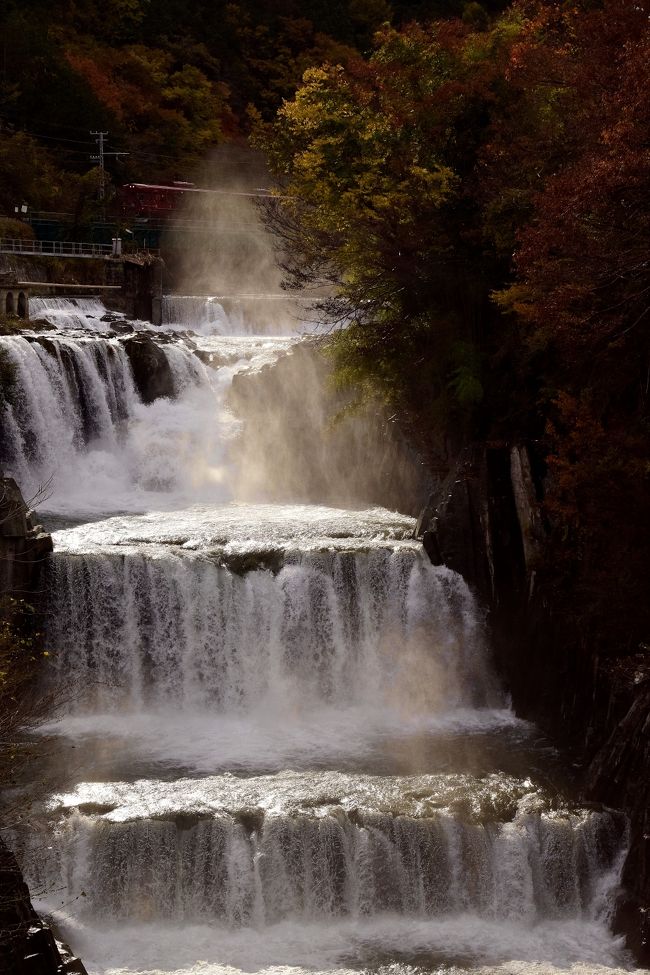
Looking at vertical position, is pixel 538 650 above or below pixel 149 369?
below

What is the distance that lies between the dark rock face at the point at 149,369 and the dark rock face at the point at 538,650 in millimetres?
11289

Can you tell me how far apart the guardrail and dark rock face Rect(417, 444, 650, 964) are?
70.7 feet

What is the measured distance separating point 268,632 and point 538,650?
16.5 feet

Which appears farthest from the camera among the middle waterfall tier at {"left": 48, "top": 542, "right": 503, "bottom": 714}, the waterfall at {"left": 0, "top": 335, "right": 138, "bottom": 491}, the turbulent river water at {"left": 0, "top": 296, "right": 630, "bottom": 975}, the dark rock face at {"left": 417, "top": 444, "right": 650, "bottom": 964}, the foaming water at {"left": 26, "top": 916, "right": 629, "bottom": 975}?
the waterfall at {"left": 0, "top": 335, "right": 138, "bottom": 491}

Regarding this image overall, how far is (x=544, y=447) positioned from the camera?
2131 cm

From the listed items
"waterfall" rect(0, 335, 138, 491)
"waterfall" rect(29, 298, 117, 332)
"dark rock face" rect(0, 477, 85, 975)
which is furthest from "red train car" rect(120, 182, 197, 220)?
"dark rock face" rect(0, 477, 85, 975)

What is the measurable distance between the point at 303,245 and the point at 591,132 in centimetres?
807

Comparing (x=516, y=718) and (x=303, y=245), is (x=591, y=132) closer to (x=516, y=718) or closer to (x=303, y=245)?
(x=303, y=245)

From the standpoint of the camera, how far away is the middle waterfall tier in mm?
20438

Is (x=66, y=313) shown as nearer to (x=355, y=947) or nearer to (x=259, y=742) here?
(x=259, y=742)

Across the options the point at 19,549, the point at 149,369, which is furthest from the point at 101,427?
the point at 19,549

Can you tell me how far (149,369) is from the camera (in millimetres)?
31094

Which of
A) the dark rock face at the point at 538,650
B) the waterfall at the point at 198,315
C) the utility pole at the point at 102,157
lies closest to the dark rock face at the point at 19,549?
the dark rock face at the point at 538,650

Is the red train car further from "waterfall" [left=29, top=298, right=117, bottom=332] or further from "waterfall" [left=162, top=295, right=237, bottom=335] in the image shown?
"waterfall" [left=29, top=298, right=117, bottom=332]
